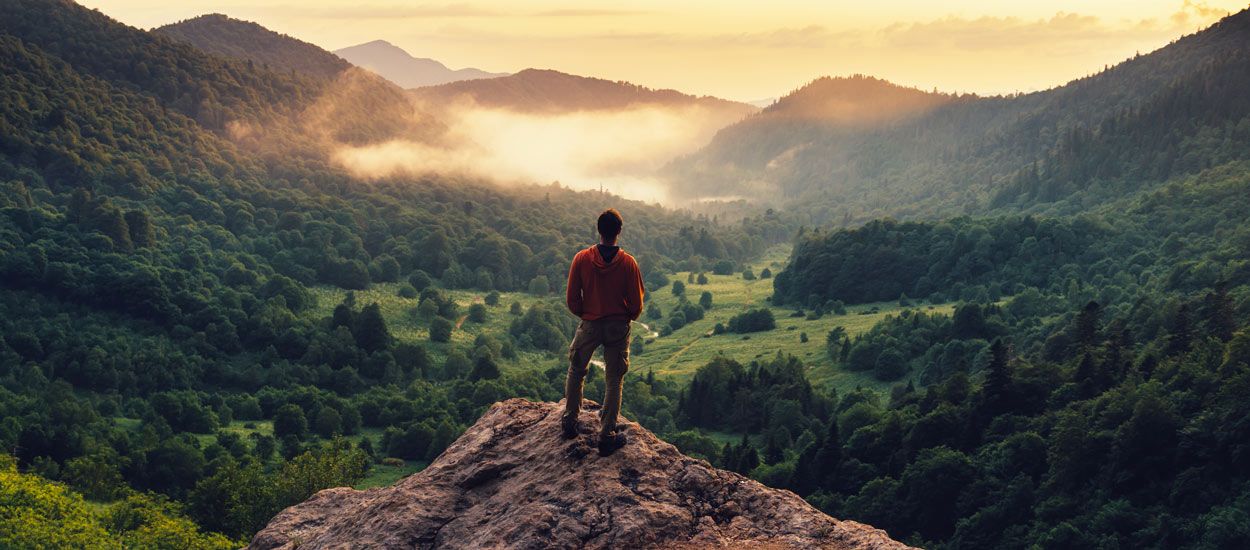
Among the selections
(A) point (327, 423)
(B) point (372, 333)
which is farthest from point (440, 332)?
(A) point (327, 423)

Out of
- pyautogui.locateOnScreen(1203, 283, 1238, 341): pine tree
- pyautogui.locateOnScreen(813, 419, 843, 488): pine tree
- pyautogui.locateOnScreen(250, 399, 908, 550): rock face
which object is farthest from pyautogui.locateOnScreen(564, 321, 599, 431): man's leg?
pyautogui.locateOnScreen(1203, 283, 1238, 341): pine tree

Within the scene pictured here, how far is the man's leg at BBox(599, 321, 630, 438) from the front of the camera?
20.0 m

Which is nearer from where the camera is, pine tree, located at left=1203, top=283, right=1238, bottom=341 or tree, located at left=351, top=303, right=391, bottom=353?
pine tree, located at left=1203, top=283, right=1238, bottom=341

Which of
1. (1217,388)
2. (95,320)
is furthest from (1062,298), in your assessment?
(95,320)

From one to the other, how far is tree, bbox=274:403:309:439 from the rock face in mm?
114825

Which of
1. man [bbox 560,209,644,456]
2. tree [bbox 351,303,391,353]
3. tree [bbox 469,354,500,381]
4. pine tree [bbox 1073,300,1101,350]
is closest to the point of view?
man [bbox 560,209,644,456]

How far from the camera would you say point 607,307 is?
794 inches

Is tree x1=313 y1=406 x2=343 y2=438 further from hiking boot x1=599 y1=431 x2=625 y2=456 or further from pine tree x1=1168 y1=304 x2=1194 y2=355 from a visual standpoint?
hiking boot x1=599 y1=431 x2=625 y2=456

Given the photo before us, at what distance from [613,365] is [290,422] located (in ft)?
394

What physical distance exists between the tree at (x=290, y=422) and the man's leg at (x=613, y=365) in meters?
118

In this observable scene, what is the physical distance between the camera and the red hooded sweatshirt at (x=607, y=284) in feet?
65.9

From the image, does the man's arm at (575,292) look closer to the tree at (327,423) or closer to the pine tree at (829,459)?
the pine tree at (829,459)

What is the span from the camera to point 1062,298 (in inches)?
7210

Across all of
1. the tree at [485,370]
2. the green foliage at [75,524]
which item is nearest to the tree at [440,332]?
the tree at [485,370]
